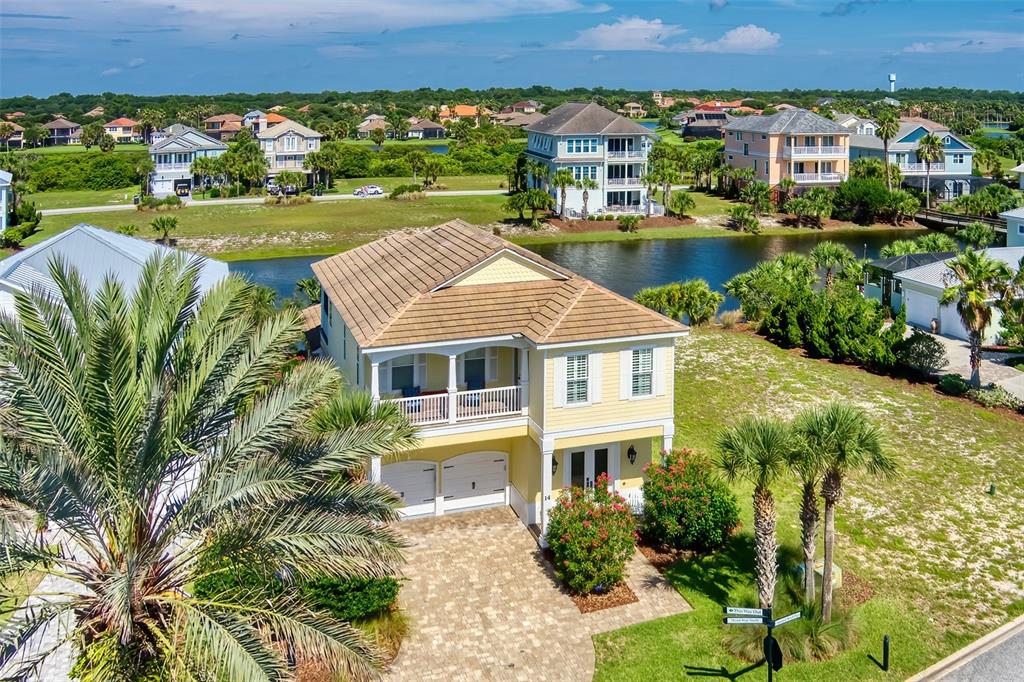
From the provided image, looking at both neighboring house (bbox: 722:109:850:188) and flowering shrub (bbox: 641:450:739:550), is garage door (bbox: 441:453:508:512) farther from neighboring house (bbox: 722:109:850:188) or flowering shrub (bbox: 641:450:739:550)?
neighboring house (bbox: 722:109:850:188)

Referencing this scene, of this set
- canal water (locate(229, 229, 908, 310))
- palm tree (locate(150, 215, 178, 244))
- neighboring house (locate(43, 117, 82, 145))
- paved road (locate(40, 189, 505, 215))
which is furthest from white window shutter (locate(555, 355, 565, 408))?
neighboring house (locate(43, 117, 82, 145))

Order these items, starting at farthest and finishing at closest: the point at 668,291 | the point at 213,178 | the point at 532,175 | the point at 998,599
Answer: the point at 213,178
the point at 532,175
the point at 668,291
the point at 998,599

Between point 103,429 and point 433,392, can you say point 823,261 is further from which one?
point 103,429

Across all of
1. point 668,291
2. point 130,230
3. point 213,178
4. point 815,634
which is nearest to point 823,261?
point 668,291

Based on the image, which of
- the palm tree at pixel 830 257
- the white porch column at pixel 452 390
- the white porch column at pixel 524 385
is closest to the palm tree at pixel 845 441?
the white porch column at pixel 524 385

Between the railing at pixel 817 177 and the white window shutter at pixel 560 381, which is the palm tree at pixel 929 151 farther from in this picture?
the white window shutter at pixel 560 381
